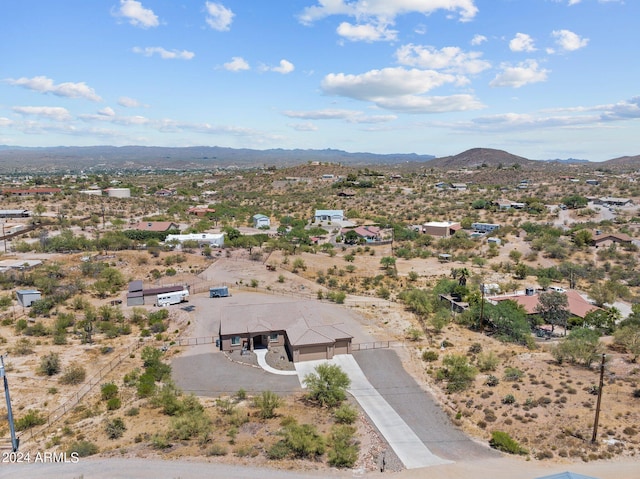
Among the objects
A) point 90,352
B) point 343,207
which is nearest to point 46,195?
point 343,207

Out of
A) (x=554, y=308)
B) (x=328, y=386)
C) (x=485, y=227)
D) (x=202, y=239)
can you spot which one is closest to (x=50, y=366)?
(x=328, y=386)

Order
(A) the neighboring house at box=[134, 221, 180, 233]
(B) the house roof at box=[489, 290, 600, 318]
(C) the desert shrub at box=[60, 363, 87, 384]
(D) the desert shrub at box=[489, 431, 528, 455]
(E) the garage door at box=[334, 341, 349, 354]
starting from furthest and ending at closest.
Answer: (A) the neighboring house at box=[134, 221, 180, 233] < (B) the house roof at box=[489, 290, 600, 318] < (E) the garage door at box=[334, 341, 349, 354] < (C) the desert shrub at box=[60, 363, 87, 384] < (D) the desert shrub at box=[489, 431, 528, 455]

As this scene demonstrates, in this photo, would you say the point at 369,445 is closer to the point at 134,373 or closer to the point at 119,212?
the point at 134,373

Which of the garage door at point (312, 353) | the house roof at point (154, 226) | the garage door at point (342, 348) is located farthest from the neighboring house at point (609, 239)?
the house roof at point (154, 226)

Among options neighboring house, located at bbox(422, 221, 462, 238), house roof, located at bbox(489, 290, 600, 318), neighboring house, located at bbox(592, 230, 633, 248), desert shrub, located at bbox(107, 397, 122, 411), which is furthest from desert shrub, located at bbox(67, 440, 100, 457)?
neighboring house, located at bbox(592, 230, 633, 248)

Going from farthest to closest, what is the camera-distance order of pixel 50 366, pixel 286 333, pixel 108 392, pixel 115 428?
1. pixel 286 333
2. pixel 50 366
3. pixel 108 392
4. pixel 115 428

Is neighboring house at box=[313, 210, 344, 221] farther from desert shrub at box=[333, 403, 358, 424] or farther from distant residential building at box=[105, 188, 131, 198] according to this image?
desert shrub at box=[333, 403, 358, 424]

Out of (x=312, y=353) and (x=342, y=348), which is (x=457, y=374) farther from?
(x=312, y=353)
